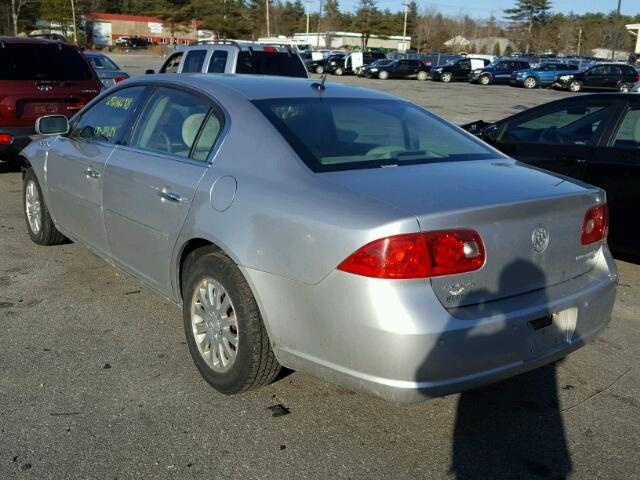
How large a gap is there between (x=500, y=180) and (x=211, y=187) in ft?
4.63

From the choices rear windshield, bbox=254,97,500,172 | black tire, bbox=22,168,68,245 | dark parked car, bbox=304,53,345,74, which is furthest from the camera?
dark parked car, bbox=304,53,345,74

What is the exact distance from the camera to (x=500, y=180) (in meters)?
3.15

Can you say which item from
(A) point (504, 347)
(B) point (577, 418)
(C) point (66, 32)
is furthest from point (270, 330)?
(C) point (66, 32)

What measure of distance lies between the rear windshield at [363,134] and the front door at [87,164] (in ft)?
4.37

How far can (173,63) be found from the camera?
43.2ft

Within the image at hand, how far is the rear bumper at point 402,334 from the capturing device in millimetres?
2576

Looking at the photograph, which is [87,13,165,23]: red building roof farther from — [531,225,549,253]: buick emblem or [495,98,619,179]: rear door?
[531,225,549,253]: buick emblem

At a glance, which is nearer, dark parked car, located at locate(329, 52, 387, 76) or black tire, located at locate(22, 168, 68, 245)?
black tire, located at locate(22, 168, 68, 245)

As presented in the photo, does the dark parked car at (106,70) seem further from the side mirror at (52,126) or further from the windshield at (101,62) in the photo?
the side mirror at (52,126)

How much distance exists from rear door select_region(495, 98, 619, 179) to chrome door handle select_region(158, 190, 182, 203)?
11.9 feet

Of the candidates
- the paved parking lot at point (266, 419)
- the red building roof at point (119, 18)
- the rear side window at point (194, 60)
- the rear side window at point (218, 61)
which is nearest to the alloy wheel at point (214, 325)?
the paved parking lot at point (266, 419)

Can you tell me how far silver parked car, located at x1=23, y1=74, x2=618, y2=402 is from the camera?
2.62 m

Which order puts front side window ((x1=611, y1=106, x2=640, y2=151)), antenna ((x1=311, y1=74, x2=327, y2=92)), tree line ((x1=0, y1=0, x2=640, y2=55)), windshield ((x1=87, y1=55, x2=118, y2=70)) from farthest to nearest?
tree line ((x1=0, y1=0, x2=640, y2=55)), windshield ((x1=87, y1=55, x2=118, y2=70)), front side window ((x1=611, y1=106, x2=640, y2=151)), antenna ((x1=311, y1=74, x2=327, y2=92))

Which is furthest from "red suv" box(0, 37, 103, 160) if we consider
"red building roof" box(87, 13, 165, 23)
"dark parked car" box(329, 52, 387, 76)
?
"red building roof" box(87, 13, 165, 23)
